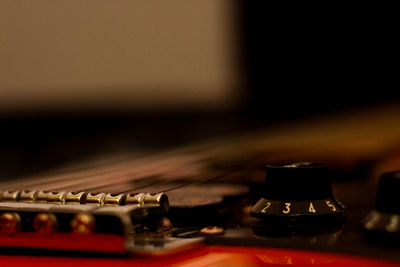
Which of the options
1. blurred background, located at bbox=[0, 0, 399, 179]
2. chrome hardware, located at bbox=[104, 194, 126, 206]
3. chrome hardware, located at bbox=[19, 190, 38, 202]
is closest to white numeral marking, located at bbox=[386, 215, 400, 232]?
chrome hardware, located at bbox=[104, 194, 126, 206]

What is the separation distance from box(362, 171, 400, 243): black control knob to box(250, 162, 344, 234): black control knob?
82 millimetres

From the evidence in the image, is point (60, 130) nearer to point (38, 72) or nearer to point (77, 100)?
point (77, 100)

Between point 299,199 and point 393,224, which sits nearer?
point 393,224

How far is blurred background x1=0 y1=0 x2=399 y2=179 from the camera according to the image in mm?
1120

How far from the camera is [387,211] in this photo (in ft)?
1.65

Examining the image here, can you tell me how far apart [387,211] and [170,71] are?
3.34 ft

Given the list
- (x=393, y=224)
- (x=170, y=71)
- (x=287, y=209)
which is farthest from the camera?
(x=170, y=71)

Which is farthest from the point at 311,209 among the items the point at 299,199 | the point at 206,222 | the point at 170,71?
the point at 170,71

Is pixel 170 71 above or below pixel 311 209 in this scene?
above

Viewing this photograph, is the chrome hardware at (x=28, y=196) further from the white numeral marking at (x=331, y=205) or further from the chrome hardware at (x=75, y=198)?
the white numeral marking at (x=331, y=205)

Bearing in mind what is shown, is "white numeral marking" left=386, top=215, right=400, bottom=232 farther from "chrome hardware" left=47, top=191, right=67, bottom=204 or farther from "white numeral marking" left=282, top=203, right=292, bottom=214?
"chrome hardware" left=47, top=191, right=67, bottom=204

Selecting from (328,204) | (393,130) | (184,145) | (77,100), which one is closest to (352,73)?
(393,130)

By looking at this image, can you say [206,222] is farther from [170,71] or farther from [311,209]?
[170,71]

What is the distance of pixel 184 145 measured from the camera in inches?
44.5
